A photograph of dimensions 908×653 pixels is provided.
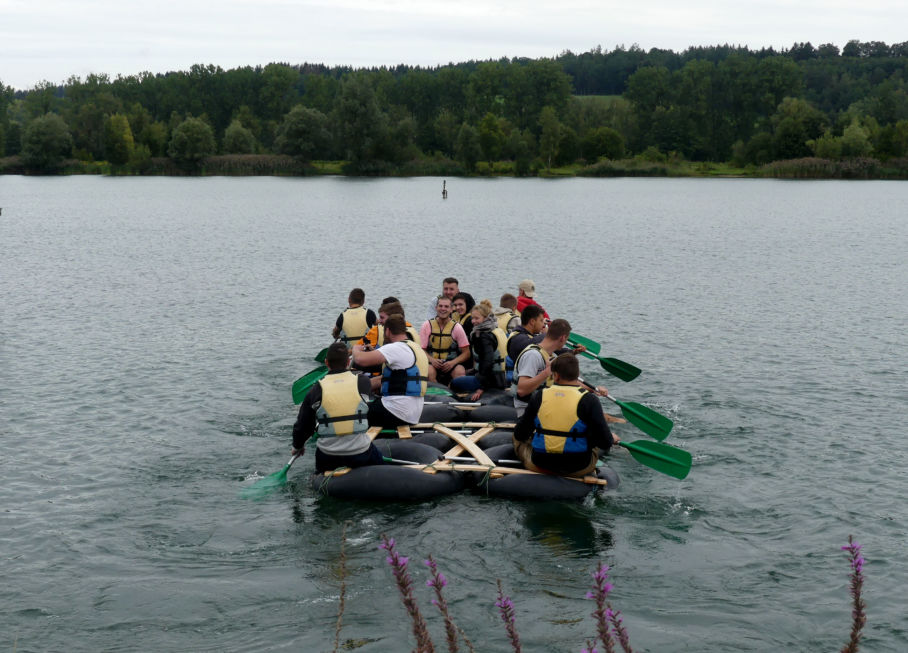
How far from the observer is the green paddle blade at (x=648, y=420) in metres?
13.6

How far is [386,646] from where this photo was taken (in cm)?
815

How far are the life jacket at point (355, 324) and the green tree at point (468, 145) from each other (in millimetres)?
99187

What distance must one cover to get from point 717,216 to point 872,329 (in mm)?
38561

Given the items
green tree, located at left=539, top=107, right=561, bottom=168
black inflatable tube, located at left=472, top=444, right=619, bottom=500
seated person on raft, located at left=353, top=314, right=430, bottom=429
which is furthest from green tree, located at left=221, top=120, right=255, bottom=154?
black inflatable tube, located at left=472, top=444, right=619, bottom=500

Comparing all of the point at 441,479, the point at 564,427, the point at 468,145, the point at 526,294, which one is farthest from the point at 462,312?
the point at 468,145

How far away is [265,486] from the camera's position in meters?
11.4

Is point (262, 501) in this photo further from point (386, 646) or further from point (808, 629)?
point (808, 629)

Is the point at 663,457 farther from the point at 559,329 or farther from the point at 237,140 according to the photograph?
the point at 237,140

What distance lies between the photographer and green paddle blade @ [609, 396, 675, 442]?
13555 millimetres

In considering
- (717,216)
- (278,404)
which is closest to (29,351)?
(278,404)

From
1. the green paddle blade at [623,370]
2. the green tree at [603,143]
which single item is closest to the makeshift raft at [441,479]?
the green paddle blade at [623,370]

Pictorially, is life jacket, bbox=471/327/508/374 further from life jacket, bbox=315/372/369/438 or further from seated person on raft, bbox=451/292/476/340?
life jacket, bbox=315/372/369/438

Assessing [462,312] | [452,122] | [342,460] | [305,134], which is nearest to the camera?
[342,460]

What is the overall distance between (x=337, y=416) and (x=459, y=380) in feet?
14.0
